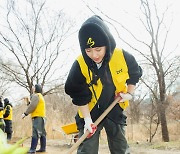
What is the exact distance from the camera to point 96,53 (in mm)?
2314

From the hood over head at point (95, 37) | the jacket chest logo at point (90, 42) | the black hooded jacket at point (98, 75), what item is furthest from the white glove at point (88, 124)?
the jacket chest logo at point (90, 42)

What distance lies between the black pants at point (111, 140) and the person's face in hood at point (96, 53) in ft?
1.91

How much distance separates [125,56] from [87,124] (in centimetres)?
63

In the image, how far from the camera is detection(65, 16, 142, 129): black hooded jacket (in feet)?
7.65

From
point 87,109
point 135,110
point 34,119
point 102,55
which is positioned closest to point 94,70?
point 102,55

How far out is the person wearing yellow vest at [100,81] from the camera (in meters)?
2.33

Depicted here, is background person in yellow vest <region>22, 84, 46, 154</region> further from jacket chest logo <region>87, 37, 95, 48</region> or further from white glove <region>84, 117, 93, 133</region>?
jacket chest logo <region>87, 37, 95, 48</region>

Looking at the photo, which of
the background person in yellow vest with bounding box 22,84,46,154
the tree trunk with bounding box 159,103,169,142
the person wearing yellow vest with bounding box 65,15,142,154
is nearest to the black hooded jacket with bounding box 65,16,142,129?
the person wearing yellow vest with bounding box 65,15,142,154

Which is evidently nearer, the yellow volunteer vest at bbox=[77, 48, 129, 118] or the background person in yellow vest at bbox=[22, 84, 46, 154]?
the yellow volunteer vest at bbox=[77, 48, 129, 118]

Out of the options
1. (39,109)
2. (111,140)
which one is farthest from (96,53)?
(39,109)

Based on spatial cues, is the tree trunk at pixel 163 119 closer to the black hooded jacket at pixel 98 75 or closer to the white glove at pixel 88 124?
the black hooded jacket at pixel 98 75

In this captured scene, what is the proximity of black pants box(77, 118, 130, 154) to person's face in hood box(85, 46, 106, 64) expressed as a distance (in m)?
0.58

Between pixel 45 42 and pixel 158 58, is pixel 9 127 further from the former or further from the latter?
pixel 158 58

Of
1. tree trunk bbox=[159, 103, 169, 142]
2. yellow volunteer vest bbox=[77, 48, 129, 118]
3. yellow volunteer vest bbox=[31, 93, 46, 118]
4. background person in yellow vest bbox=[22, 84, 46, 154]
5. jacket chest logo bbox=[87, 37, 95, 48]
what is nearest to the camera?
jacket chest logo bbox=[87, 37, 95, 48]
